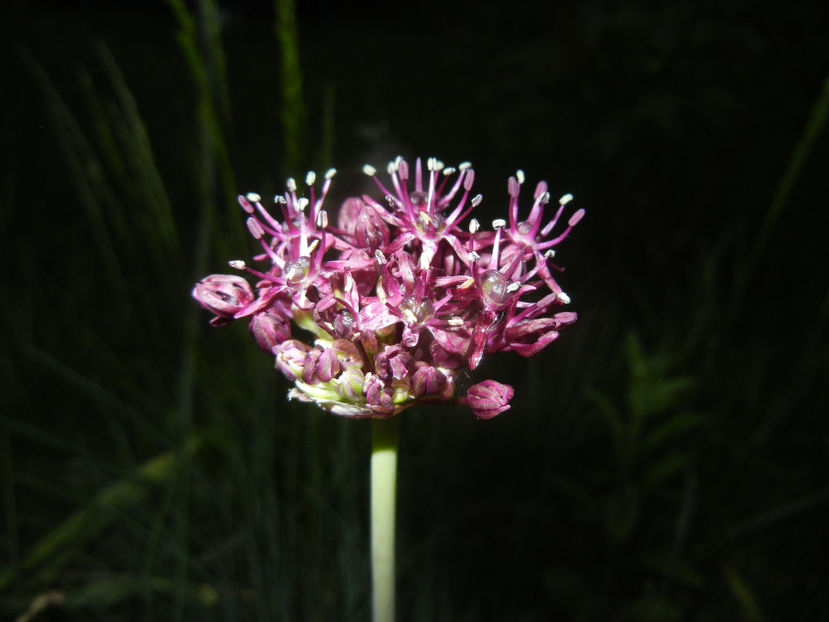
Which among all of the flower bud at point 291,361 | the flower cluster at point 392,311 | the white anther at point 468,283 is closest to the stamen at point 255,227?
the flower cluster at point 392,311

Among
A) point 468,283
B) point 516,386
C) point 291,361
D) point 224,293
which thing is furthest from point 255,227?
point 516,386

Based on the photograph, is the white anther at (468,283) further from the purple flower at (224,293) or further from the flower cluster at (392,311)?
the purple flower at (224,293)

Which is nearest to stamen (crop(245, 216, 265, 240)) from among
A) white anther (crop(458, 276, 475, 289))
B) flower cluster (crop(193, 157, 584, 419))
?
flower cluster (crop(193, 157, 584, 419))

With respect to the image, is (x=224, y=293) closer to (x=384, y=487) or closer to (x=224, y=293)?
(x=224, y=293)

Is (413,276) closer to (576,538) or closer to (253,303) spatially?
(253,303)

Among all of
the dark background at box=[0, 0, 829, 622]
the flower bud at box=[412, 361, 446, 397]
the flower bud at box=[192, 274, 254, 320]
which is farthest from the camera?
the dark background at box=[0, 0, 829, 622]

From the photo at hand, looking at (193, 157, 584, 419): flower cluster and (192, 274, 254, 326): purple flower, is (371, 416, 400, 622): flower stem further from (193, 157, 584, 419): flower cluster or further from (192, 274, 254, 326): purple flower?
(192, 274, 254, 326): purple flower

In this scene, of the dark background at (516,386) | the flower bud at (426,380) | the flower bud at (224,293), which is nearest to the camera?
the flower bud at (426,380)
